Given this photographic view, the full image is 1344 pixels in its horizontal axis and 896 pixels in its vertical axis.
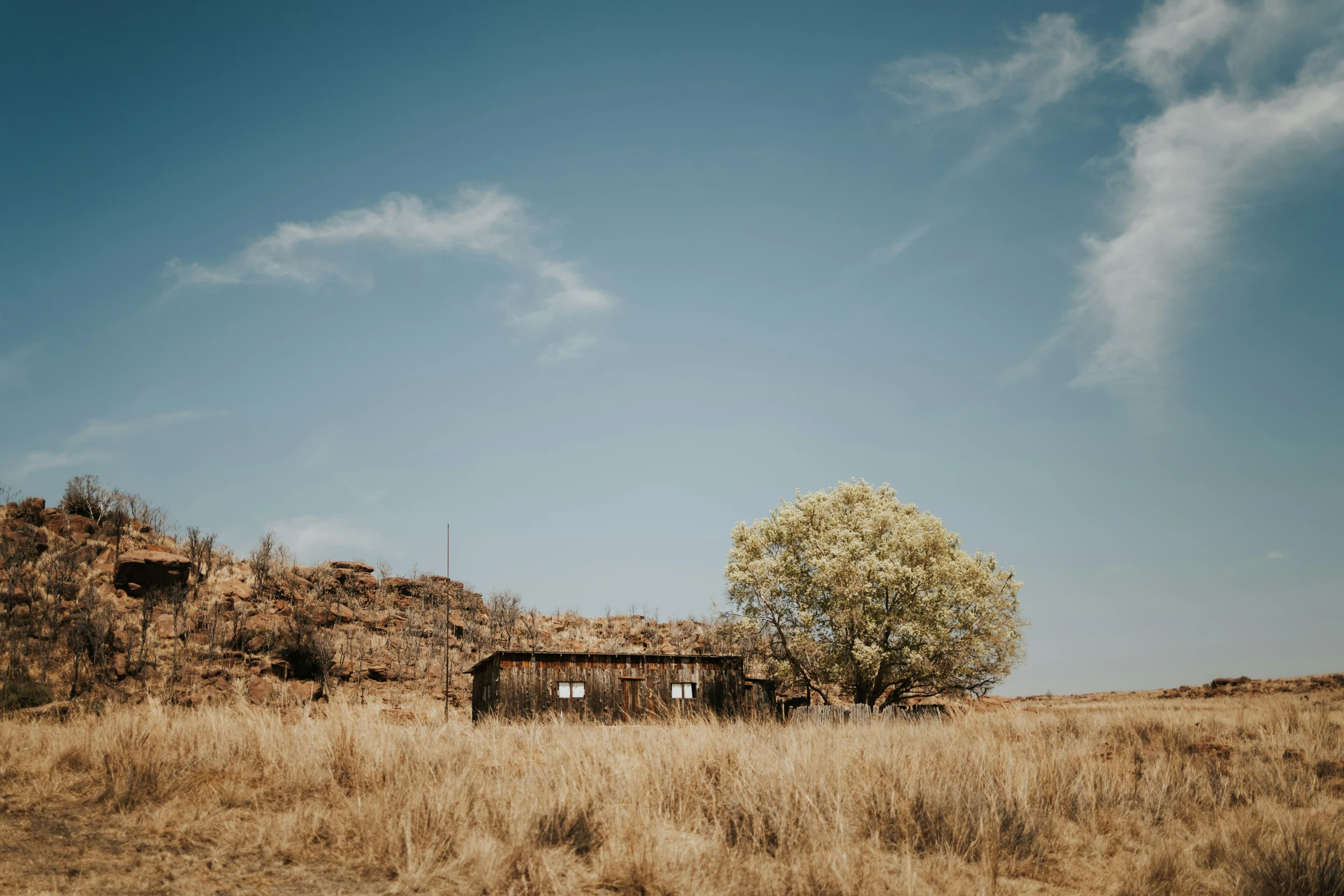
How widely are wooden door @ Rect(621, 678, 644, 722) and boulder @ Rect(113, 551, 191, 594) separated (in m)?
29.7

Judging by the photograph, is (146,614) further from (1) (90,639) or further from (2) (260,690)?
(2) (260,690)

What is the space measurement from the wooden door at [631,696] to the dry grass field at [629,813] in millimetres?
21694

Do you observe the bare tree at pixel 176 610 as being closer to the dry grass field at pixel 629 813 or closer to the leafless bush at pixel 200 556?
the leafless bush at pixel 200 556

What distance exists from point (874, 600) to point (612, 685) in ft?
40.5

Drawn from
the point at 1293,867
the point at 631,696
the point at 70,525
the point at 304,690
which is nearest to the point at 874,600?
the point at 631,696

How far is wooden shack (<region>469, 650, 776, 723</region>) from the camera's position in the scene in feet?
107

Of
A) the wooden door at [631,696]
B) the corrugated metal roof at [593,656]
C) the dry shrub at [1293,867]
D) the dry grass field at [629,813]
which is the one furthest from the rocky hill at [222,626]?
the dry shrub at [1293,867]

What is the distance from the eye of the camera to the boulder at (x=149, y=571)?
147 ft

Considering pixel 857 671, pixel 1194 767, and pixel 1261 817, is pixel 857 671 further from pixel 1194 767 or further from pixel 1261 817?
pixel 1261 817

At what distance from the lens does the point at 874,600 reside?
98.0 ft

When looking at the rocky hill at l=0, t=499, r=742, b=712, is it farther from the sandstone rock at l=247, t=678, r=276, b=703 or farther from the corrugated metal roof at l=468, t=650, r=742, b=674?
the corrugated metal roof at l=468, t=650, r=742, b=674

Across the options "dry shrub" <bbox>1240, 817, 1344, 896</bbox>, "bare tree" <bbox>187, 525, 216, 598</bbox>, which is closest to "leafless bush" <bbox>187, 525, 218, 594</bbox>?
"bare tree" <bbox>187, 525, 216, 598</bbox>

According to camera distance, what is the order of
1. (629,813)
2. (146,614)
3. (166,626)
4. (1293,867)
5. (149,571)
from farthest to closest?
1. (149,571)
2. (166,626)
3. (146,614)
4. (629,813)
5. (1293,867)

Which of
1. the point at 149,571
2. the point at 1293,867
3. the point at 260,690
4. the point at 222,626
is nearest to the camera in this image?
the point at 1293,867
